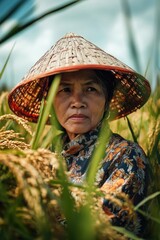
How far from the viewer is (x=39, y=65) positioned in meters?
1.80

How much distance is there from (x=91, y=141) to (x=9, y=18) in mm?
1067

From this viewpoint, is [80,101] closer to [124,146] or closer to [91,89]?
[91,89]

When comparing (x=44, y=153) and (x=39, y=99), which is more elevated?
(x=39, y=99)

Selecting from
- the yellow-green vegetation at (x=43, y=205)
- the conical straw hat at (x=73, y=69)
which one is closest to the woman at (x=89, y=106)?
the conical straw hat at (x=73, y=69)

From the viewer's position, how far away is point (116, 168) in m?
1.56

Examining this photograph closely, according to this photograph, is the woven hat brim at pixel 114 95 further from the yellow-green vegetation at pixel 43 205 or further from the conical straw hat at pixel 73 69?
the yellow-green vegetation at pixel 43 205

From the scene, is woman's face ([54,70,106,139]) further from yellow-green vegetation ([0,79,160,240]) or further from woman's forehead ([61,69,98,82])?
yellow-green vegetation ([0,79,160,240])

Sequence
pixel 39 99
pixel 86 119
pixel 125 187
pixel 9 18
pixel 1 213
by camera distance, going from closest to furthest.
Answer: pixel 9 18, pixel 1 213, pixel 125 187, pixel 86 119, pixel 39 99

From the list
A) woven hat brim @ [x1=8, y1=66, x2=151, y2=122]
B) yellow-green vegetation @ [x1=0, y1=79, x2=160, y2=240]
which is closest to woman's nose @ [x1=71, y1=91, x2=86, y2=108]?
woven hat brim @ [x1=8, y1=66, x2=151, y2=122]

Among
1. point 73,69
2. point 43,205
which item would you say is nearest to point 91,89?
point 73,69

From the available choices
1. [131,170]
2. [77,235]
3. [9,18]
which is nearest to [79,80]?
[131,170]

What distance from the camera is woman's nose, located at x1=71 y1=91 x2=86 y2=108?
1724 mm

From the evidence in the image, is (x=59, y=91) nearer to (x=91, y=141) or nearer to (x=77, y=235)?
(x=91, y=141)

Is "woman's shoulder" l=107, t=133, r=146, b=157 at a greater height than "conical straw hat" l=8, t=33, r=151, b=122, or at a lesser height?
lesser
